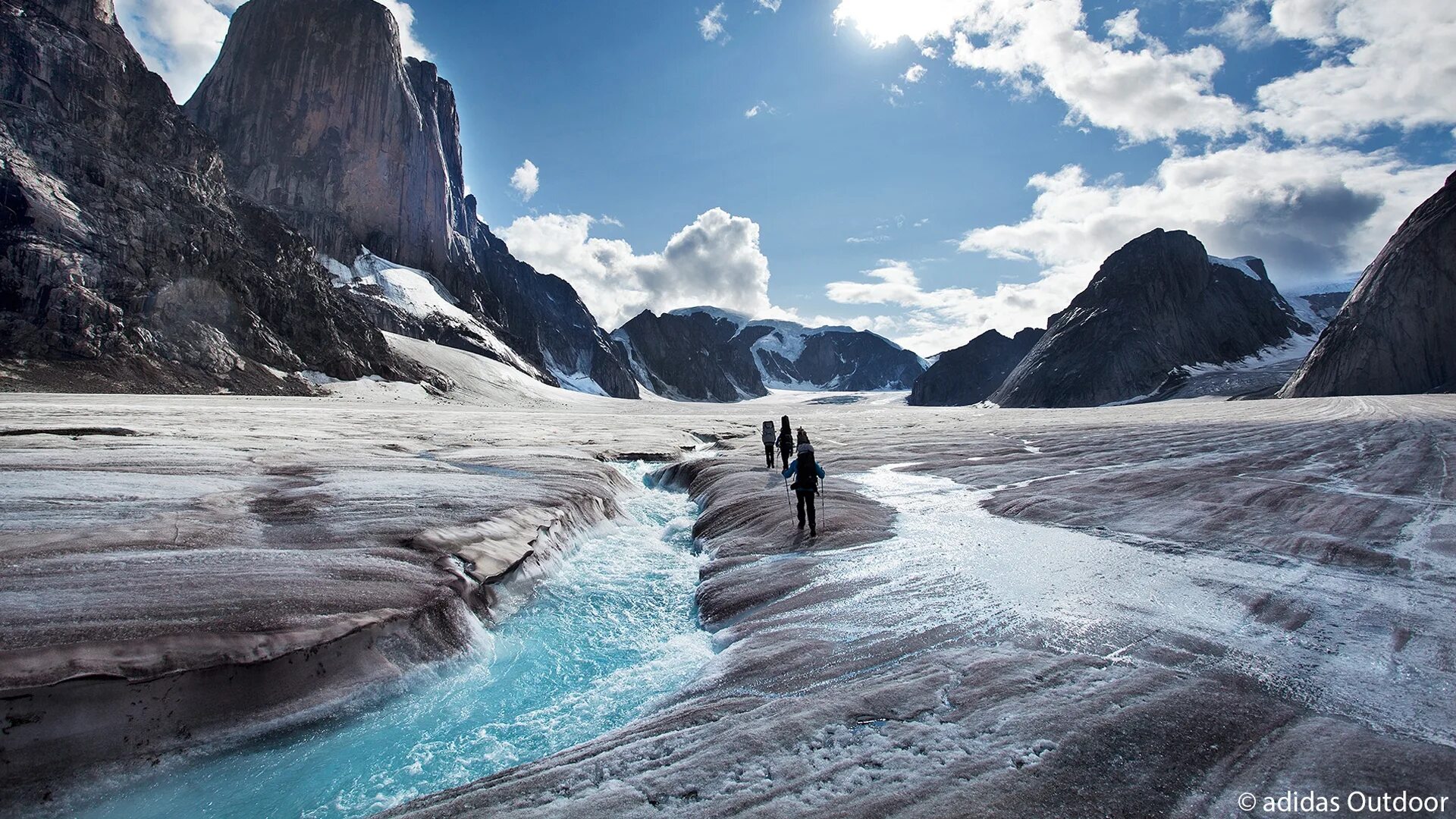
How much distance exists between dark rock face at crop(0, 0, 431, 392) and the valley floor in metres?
46.8

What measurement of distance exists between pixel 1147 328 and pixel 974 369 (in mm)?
74110

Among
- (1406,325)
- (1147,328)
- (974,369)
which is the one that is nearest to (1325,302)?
(974,369)

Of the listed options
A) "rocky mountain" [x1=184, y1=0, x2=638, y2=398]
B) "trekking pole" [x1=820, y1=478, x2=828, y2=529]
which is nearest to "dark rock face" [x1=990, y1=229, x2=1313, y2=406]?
"rocky mountain" [x1=184, y1=0, x2=638, y2=398]

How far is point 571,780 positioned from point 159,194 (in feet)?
257

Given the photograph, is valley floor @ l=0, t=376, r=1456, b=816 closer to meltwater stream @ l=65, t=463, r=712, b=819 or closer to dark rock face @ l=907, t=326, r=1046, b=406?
meltwater stream @ l=65, t=463, r=712, b=819

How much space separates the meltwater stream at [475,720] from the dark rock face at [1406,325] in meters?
89.0

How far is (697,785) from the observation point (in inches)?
156

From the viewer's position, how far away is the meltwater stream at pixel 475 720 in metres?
4.63

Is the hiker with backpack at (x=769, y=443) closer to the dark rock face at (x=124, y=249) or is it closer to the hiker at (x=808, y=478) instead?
the hiker at (x=808, y=478)

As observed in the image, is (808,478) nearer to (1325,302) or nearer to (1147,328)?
(1147,328)

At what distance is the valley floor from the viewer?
155 inches

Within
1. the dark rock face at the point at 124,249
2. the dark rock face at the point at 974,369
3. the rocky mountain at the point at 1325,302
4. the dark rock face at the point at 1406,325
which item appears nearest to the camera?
the dark rock face at the point at 124,249

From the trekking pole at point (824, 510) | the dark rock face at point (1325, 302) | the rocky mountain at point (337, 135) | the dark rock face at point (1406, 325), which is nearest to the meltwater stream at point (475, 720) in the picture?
the trekking pole at point (824, 510)

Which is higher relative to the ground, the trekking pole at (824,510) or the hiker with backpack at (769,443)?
the hiker with backpack at (769,443)
